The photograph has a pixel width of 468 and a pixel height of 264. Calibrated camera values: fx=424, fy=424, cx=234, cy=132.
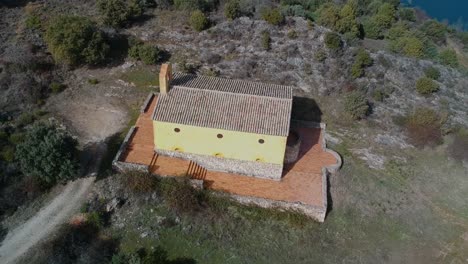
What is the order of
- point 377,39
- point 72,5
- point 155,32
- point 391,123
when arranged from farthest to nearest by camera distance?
point 377,39 < point 72,5 < point 155,32 < point 391,123

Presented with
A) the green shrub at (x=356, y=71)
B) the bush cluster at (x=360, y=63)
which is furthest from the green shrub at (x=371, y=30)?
the green shrub at (x=356, y=71)

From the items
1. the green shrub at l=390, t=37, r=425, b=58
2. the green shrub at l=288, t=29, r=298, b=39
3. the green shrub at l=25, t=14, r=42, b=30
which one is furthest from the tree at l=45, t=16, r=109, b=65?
the green shrub at l=390, t=37, r=425, b=58

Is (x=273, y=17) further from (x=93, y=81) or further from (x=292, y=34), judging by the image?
(x=93, y=81)

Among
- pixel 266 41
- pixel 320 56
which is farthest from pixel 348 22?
pixel 266 41

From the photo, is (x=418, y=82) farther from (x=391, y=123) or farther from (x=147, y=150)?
(x=147, y=150)

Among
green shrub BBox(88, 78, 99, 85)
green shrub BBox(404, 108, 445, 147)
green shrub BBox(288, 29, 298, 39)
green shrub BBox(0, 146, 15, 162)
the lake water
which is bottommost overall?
the lake water

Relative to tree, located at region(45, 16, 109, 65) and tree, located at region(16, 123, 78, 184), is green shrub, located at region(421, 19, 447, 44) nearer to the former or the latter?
tree, located at region(45, 16, 109, 65)

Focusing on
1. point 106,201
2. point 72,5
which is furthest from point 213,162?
point 72,5
